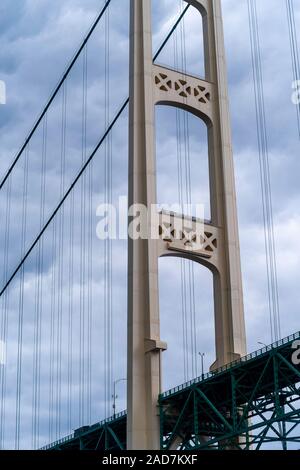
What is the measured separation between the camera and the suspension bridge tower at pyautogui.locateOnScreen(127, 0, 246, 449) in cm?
4588

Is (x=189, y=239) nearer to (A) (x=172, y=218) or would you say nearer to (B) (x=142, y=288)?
(A) (x=172, y=218)

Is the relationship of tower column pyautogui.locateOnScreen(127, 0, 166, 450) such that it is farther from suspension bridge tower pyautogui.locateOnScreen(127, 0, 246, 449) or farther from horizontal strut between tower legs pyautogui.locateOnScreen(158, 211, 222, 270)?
horizontal strut between tower legs pyautogui.locateOnScreen(158, 211, 222, 270)

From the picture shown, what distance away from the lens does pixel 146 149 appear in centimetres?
4912

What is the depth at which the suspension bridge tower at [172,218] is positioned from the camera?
4588cm

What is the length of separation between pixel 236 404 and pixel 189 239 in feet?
25.7

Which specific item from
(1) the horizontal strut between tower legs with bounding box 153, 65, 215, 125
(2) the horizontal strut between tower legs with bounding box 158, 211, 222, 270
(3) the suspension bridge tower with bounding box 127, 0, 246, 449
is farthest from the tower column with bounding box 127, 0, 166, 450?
(2) the horizontal strut between tower legs with bounding box 158, 211, 222, 270

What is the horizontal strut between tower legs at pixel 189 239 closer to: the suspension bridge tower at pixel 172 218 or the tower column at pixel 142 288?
the suspension bridge tower at pixel 172 218

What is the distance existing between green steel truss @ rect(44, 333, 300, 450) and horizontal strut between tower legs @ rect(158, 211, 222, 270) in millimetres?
5491

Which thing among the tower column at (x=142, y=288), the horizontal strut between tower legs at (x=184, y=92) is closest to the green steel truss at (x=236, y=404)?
the tower column at (x=142, y=288)

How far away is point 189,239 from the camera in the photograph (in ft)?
160
